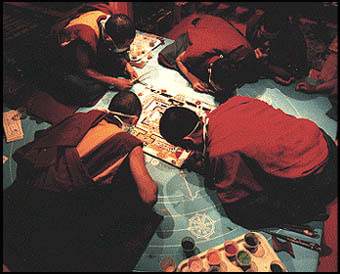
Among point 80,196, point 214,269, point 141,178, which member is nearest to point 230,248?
point 214,269

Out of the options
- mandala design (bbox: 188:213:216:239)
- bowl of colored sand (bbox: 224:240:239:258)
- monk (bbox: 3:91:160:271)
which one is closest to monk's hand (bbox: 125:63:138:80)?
monk (bbox: 3:91:160:271)

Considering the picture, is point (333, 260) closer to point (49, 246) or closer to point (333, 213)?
point (333, 213)

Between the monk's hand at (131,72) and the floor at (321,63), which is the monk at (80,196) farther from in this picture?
the monk's hand at (131,72)

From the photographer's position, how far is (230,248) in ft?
8.32

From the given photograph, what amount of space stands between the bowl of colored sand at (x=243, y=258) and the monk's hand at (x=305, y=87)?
Result: 3.06 meters

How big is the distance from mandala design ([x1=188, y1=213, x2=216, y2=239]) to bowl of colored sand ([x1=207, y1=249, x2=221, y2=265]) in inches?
8.9

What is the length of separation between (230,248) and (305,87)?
3126mm

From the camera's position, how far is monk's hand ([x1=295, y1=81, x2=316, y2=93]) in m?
4.31

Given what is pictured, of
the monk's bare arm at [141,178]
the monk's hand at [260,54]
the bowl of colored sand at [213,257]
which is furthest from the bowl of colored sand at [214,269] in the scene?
the monk's hand at [260,54]

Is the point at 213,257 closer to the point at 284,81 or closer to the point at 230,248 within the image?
the point at 230,248

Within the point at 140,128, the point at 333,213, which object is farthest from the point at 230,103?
the point at 333,213

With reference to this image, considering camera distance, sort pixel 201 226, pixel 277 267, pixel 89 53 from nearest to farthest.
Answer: pixel 277 267, pixel 201 226, pixel 89 53

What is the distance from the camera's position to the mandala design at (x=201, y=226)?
9.07 ft

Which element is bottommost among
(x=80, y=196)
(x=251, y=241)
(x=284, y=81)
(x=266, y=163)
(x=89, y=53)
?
(x=251, y=241)
